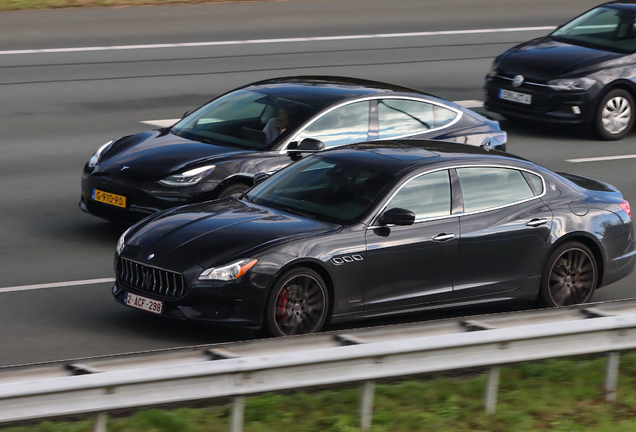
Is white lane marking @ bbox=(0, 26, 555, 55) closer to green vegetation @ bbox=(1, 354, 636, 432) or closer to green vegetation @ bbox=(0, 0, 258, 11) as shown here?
green vegetation @ bbox=(0, 0, 258, 11)

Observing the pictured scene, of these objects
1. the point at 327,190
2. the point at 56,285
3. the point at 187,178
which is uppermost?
the point at 327,190

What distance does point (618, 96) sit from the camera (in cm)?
1662

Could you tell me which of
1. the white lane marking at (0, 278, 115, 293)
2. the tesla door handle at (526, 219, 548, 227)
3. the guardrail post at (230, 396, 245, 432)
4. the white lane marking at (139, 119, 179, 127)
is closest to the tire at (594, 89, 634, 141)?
the white lane marking at (139, 119, 179, 127)

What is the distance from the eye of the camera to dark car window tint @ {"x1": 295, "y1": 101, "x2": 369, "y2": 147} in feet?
37.9

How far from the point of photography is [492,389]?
6.43m

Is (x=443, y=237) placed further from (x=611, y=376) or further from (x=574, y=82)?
(x=574, y=82)

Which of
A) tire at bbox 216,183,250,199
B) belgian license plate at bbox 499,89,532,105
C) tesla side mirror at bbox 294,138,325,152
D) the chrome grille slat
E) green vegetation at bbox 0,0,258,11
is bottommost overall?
the chrome grille slat

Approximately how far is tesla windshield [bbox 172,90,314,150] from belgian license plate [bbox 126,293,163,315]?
11.5 feet

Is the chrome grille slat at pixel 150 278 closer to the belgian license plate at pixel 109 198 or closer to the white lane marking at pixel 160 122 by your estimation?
the belgian license plate at pixel 109 198

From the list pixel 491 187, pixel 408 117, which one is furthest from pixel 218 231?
pixel 408 117

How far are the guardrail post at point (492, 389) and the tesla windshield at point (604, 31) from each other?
11.6m

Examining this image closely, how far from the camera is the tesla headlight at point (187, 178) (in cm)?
1074

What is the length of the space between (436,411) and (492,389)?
352 mm

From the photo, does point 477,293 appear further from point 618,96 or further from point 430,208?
point 618,96
